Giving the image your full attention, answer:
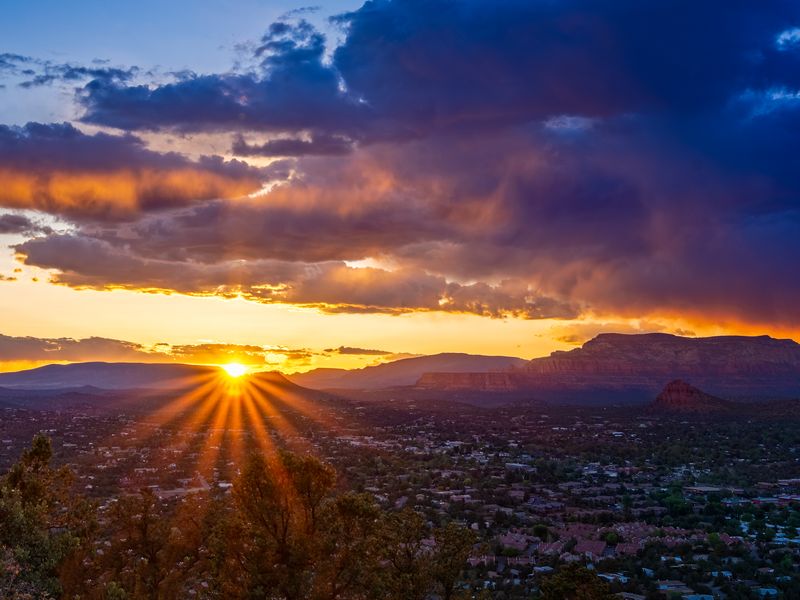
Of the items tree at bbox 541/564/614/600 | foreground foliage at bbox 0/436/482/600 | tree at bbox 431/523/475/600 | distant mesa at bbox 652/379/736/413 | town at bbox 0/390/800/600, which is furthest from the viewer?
distant mesa at bbox 652/379/736/413

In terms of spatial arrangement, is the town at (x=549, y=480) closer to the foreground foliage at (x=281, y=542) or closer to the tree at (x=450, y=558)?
the tree at (x=450, y=558)

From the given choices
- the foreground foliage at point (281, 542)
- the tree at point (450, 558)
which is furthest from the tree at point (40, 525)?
the tree at point (450, 558)

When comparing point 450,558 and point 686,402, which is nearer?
point 450,558

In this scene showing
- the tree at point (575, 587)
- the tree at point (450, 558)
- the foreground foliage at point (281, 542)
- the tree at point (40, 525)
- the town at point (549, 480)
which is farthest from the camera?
the town at point (549, 480)

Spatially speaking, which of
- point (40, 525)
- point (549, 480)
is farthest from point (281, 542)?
point (549, 480)

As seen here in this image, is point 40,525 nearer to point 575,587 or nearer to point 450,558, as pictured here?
point 450,558

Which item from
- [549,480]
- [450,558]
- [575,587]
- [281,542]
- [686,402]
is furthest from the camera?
[686,402]

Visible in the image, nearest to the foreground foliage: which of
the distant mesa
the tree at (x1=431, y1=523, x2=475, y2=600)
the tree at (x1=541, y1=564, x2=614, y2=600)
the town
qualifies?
the tree at (x1=431, y1=523, x2=475, y2=600)

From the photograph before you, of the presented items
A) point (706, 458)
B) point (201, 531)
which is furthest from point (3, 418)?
point (201, 531)

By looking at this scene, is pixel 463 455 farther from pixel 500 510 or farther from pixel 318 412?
pixel 318 412

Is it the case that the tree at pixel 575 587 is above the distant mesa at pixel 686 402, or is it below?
above

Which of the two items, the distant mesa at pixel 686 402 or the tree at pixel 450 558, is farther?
the distant mesa at pixel 686 402

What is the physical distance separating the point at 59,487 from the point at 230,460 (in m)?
66.6

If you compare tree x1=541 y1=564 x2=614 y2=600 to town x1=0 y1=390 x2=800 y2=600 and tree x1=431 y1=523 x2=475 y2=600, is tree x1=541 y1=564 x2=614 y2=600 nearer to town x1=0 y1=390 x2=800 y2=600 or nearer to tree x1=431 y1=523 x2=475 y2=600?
tree x1=431 y1=523 x2=475 y2=600
